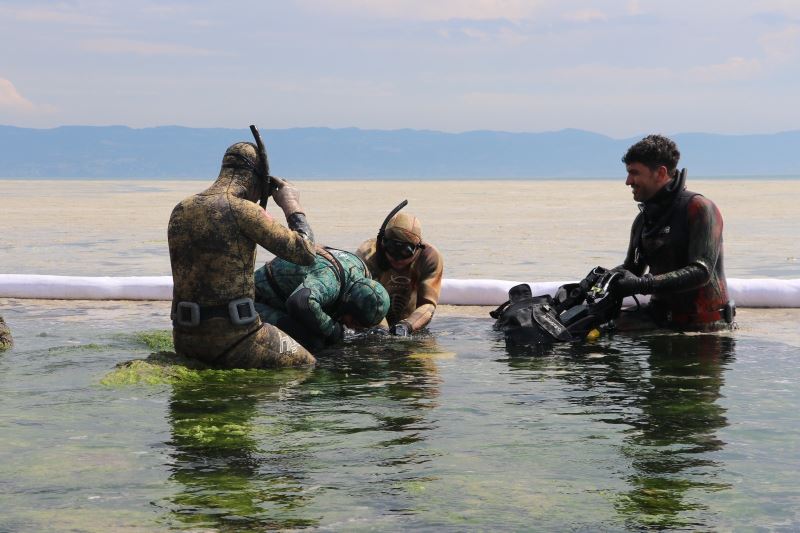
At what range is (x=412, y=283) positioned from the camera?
9445mm

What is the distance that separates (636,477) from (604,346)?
3927 millimetres

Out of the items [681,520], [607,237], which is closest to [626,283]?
[681,520]

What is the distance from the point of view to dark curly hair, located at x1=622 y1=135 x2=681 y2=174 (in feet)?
28.8

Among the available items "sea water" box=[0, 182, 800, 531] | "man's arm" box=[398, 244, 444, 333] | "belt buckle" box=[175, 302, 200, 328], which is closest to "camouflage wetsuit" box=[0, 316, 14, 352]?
"sea water" box=[0, 182, 800, 531]

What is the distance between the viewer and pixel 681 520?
428 centimetres

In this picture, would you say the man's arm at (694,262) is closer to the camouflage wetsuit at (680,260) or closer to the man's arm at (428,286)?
the camouflage wetsuit at (680,260)

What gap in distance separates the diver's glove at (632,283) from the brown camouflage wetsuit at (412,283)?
1.45 meters

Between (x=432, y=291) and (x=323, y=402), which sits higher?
(x=432, y=291)

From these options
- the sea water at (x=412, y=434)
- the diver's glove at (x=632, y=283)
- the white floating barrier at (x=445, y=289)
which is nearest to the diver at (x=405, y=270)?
the sea water at (x=412, y=434)

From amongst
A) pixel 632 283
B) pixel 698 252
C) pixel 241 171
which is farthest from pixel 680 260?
pixel 241 171

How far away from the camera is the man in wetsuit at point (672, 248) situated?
28.3 ft

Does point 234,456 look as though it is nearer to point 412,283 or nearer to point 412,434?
point 412,434

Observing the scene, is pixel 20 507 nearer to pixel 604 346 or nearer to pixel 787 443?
pixel 787 443

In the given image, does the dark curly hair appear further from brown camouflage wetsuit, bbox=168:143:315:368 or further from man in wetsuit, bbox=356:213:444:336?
brown camouflage wetsuit, bbox=168:143:315:368
